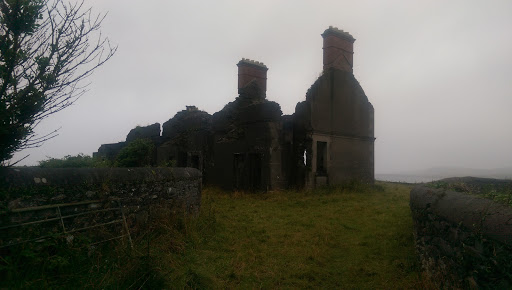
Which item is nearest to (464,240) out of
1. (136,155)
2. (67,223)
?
(67,223)

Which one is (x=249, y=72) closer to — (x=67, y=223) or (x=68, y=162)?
(x=68, y=162)

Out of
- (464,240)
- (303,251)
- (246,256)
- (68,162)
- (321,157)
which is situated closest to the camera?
(464,240)

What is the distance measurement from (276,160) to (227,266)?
31.2 feet

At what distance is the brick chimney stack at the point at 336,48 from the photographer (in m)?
15.7

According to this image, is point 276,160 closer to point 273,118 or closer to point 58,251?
point 273,118

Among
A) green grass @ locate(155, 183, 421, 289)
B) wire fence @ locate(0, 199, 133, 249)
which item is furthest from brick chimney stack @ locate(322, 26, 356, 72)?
wire fence @ locate(0, 199, 133, 249)

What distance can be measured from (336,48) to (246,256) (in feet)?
40.7

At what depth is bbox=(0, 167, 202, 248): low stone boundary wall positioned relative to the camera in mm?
4066

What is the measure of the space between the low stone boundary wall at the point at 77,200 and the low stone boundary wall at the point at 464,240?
16.1 feet

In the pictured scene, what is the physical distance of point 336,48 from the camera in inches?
622

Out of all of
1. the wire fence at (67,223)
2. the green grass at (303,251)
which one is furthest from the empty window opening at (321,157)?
the wire fence at (67,223)

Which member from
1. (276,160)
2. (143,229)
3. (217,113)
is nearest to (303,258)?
(143,229)

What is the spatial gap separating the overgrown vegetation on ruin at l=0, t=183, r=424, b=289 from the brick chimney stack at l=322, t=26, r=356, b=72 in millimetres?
8079

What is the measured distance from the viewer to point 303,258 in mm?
6293
